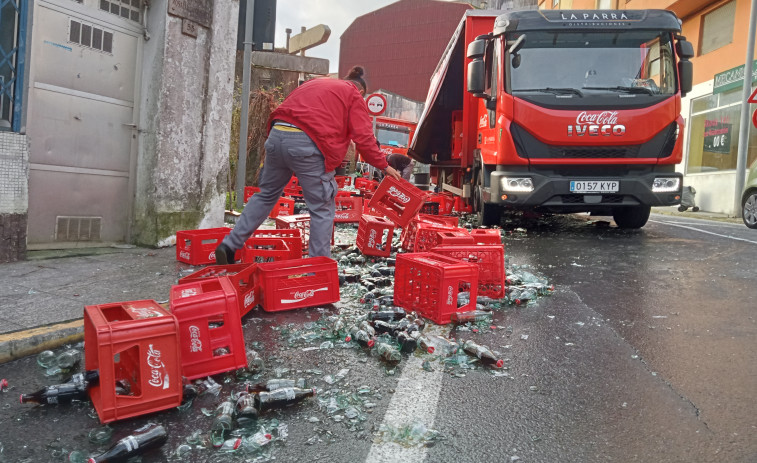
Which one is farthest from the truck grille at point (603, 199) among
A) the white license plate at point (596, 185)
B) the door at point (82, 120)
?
the door at point (82, 120)

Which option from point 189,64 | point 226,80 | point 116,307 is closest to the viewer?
point 116,307

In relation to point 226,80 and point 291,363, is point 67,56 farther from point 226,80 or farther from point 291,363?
point 291,363

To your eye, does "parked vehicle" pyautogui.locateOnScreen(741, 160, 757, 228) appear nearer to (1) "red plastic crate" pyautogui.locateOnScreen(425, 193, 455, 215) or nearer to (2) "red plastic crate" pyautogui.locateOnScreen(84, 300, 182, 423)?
(1) "red plastic crate" pyautogui.locateOnScreen(425, 193, 455, 215)

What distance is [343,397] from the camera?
2777 mm

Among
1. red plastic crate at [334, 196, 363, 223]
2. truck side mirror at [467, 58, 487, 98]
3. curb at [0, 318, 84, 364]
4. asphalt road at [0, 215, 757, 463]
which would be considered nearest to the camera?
asphalt road at [0, 215, 757, 463]

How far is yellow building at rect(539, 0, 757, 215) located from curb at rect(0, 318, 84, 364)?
54.7 ft

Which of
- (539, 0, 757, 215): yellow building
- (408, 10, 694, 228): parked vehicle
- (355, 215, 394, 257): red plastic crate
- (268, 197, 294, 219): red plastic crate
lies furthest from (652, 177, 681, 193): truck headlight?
(539, 0, 757, 215): yellow building

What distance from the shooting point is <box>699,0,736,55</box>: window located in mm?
18689

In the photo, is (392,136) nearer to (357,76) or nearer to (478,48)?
(478,48)

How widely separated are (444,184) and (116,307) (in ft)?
42.9

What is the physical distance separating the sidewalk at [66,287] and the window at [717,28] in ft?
62.7

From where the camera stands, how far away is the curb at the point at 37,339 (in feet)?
10.4

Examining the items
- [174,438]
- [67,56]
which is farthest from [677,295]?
[67,56]

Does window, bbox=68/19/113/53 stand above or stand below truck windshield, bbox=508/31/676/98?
below
